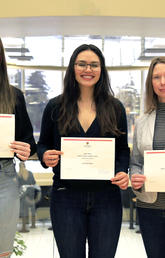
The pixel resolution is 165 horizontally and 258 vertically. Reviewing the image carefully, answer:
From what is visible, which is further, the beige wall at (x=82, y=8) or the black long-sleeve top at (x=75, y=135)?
the beige wall at (x=82, y=8)

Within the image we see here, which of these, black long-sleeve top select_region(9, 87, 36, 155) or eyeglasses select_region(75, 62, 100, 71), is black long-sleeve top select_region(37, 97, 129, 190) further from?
eyeglasses select_region(75, 62, 100, 71)

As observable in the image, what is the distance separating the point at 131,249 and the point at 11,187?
2387 mm

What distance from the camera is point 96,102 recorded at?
1925 millimetres

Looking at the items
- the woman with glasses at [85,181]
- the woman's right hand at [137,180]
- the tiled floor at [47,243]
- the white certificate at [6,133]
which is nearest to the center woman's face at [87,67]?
the woman with glasses at [85,181]

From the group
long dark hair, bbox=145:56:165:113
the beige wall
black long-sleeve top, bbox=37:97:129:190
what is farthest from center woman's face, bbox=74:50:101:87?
the beige wall

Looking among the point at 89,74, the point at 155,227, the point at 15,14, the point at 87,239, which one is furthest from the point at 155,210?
the point at 15,14

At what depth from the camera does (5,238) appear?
1.69 metres

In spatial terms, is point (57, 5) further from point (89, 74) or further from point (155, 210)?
point (155, 210)

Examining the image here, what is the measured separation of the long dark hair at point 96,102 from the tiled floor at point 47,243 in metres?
1.76

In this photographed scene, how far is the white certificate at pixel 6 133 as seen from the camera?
1.66 meters

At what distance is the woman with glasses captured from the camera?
178 centimetres

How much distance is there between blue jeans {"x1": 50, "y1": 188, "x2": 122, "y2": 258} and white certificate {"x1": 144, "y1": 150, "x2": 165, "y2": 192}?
0.19 m

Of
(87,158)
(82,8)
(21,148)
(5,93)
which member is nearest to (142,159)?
(87,158)

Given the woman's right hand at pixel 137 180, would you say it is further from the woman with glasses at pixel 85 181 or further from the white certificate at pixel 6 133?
the white certificate at pixel 6 133
